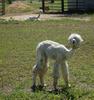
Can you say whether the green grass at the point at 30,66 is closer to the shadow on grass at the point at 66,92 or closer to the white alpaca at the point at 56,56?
the shadow on grass at the point at 66,92

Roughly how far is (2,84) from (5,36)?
9.55m

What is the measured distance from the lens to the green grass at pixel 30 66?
8.35 meters

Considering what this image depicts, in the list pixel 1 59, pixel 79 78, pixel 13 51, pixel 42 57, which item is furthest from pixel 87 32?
pixel 42 57

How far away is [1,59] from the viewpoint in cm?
1296

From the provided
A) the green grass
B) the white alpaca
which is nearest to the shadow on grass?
the green grass

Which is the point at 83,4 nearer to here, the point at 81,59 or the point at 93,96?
the point at 81,59

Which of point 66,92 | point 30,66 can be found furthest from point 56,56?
point 30,66

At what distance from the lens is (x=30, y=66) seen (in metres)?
11.7

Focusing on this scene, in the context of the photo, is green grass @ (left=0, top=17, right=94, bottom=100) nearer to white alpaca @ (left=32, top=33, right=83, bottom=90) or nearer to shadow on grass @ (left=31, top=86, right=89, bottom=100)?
shadow on grass @ (left=31, top=86, right=89, bottom=100)

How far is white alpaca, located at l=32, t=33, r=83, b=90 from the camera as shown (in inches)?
328

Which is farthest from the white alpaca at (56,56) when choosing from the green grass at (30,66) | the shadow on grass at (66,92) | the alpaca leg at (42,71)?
the green grass at (30,66)

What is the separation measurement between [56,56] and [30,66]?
3.19 m

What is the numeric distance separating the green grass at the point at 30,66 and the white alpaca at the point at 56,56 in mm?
329

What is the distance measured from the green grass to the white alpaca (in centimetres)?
33
